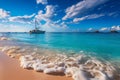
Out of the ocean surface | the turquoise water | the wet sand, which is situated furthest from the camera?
the turquoise water

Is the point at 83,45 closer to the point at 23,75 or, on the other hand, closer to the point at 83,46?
the point at 83,46

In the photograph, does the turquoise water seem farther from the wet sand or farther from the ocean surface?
the wet sand

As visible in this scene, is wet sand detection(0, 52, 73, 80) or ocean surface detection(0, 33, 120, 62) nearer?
wet sand detection(0, 52, 73, 80)

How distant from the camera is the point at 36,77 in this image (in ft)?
10.9

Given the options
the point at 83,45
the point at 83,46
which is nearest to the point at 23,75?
the point at 83,46

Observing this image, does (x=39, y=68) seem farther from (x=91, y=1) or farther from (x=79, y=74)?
(x=91, y=1)

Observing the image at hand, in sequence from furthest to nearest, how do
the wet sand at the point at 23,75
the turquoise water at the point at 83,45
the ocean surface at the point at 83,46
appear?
1. the turquoise water at the point at 83,45
2. the ocean surface at the point at 83,46
3. the wet sand at the point at 23,75

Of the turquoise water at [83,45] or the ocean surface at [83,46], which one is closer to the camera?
the ocean surface at [83,46]

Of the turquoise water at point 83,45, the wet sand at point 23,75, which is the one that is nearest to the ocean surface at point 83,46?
the turquoise water at point 83,45

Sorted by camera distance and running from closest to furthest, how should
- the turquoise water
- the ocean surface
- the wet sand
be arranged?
the wet sand → the ocean surface → the turquoise water

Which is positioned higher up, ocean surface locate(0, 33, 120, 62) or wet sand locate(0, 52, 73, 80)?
wet sand locate(0, 52, 73, 80)

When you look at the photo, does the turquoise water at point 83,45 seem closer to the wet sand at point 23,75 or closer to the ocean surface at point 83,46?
the ocean surface at point 83,46

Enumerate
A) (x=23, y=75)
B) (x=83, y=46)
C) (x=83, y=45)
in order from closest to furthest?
(x=23, y=75) → (x=83, y=46) → (x=83, y=45)

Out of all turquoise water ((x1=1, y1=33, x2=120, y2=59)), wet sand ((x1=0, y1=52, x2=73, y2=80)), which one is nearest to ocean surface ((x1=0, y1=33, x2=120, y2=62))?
turquoise water ((x1=1, y1=33, x2=120, y2=59))
